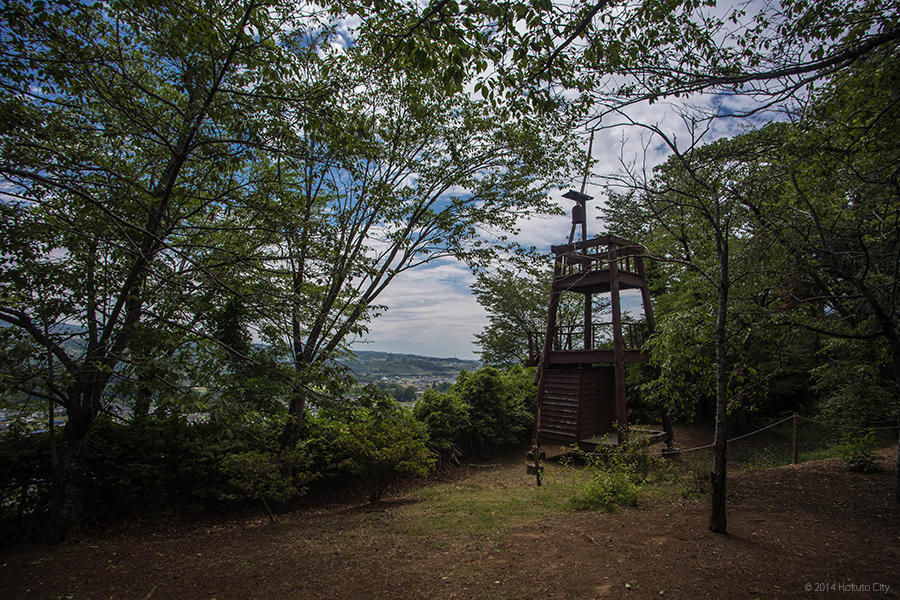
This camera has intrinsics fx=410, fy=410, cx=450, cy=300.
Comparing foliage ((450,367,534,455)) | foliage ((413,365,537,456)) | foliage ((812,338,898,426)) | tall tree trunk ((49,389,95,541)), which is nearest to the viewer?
tall tree trunk ((49,389,95,541))

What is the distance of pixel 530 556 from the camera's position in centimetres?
435

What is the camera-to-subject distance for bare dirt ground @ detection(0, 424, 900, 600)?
3.56m

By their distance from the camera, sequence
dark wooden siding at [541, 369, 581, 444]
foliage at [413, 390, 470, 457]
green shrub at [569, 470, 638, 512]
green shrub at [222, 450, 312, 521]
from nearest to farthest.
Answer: green shrub at [569, 470, 638, 512] < green shrub at [222, 450, 312, 521] < dark wooden siding at [541, 369, 581, 444] < foliage at [413, 390, 470, 457]

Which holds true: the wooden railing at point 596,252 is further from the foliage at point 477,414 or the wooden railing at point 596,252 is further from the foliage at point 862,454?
the foliage at point 862,454

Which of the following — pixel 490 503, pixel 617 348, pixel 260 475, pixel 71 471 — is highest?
pixel 617 348

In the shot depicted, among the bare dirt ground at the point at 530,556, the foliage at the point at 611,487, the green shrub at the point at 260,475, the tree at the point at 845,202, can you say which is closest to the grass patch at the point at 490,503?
the bare dirt ground at the point at 530,556

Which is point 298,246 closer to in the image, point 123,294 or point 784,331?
point 123,294

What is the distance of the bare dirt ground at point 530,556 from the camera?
3561 mm

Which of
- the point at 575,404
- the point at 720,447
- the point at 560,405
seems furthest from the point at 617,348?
the point at 720,447

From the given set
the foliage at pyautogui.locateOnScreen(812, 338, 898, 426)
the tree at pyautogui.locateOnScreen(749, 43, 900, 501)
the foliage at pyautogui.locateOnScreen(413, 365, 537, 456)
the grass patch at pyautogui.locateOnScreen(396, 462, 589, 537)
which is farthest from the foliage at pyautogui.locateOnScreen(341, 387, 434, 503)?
the foliage at pyautogui.locateOnScreen(812, 338, 898, 426)

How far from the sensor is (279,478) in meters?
6.90

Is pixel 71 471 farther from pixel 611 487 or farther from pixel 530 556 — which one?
pixel 611 487

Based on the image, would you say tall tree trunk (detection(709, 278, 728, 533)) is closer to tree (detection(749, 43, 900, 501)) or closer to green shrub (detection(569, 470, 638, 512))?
tree (detection(749, 43, 900, 501))

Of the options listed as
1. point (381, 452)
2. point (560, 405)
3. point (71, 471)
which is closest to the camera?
point (71, 471)
